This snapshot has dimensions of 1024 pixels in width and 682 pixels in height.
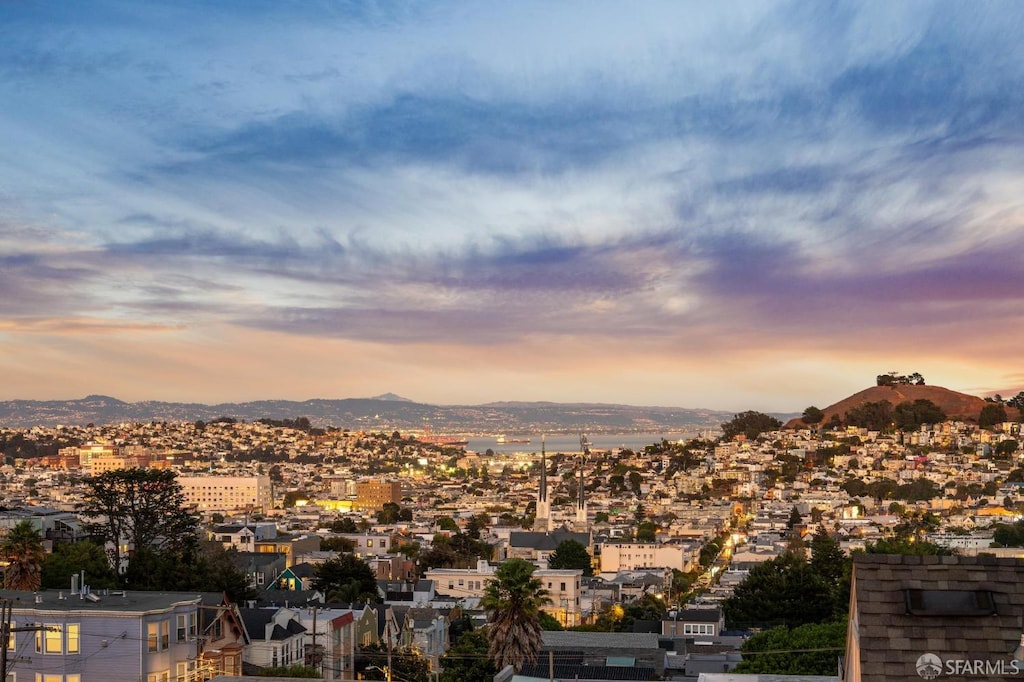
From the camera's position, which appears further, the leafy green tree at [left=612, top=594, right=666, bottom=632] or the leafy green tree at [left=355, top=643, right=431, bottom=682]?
the leafy green tree at [left=612, top=594, right=666, bottom=632]

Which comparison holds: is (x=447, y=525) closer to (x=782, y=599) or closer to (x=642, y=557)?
(x=642, y=557)

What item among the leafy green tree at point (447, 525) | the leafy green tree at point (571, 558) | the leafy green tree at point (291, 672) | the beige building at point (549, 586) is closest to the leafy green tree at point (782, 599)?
the beige building at point (549, 586)

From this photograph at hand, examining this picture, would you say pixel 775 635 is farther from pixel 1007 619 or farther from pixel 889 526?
pixel 889 526

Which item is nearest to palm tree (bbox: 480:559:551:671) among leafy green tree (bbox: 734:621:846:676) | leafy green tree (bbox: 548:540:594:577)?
leafy green tree (bbox: 734:621:846:676)

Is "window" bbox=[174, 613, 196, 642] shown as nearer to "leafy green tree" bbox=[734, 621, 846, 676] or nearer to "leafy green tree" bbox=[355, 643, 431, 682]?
"leafy green tree" bbox=[355, 643, 431, 682]

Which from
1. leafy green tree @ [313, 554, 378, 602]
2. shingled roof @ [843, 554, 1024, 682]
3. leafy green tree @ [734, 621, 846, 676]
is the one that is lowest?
leafy green tree @ [313, 554, 378, 602]

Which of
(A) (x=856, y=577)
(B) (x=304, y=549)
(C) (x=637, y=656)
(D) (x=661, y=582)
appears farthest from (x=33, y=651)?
(B) (x=304, y=549)

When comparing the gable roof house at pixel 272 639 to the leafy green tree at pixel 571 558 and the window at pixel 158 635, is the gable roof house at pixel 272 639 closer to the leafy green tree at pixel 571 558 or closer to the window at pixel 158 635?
the window at pixel 158 635
